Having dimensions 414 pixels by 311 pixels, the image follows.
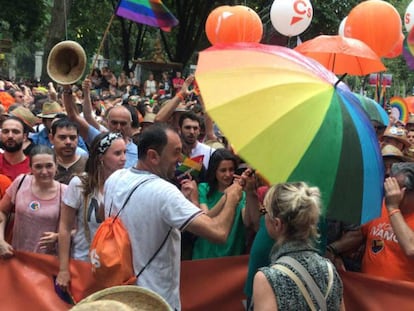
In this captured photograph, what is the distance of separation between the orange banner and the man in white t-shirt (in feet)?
2.84

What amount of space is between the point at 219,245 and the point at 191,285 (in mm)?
363

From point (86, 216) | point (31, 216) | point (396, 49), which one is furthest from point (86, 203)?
point (396, 49)

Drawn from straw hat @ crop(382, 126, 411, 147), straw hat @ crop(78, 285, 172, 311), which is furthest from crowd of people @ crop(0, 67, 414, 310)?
straw hat @ crop(382, 126, 411, 147)

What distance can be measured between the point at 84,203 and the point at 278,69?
61.0 inches

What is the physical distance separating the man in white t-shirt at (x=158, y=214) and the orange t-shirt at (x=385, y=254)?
3.59 ft

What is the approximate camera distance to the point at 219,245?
4.12 meters

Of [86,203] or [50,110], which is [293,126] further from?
[50,110]

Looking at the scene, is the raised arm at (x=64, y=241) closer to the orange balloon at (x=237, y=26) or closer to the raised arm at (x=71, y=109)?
the raised arm at (x=71, y=109)

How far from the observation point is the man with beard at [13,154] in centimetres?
490

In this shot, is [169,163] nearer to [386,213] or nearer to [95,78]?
[386,213]

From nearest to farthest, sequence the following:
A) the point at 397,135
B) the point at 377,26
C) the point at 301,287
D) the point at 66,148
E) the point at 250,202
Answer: the point at 301,287 → the point at 250,202 → the point at 66,148 → the point at 397,135 → the point at 377,26

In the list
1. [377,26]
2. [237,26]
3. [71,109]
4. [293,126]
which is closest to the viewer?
[293,126]

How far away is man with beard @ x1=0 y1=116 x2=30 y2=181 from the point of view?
4.90 meters

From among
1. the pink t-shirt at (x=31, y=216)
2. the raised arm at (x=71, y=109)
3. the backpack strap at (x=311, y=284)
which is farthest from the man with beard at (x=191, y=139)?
the backpack strap at (x=311, y=284)
